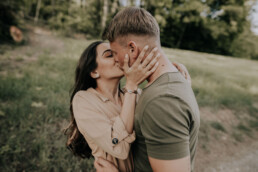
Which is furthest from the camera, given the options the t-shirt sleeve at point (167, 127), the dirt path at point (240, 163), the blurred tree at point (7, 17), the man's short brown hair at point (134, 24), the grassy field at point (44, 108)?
the blurred tree at point (7, 17)

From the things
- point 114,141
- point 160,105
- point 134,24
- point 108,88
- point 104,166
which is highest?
point 134,24

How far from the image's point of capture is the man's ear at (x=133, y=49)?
139 centimetres

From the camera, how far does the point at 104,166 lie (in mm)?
1791

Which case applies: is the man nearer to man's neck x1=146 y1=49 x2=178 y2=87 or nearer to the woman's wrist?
man's neck x1=146 y1=49 x2=178 y2=87

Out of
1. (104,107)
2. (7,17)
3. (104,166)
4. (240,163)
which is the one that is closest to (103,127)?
(104,107)

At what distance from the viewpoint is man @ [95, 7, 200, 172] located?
3.54 feet

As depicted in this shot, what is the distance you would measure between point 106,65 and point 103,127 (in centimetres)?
81

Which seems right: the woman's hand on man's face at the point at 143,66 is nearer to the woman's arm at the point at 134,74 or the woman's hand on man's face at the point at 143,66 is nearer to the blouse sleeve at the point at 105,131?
the woman's arm at the point at 134,74

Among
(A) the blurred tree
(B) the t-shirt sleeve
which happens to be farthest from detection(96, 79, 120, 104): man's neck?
(A) the blurred tree

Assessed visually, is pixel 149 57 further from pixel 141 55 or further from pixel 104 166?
pixel 104 166

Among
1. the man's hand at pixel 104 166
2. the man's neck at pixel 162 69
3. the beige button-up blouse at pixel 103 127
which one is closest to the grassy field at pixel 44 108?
the man's hand at pixel 104 166

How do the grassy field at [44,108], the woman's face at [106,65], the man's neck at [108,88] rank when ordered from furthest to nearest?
1. the grassy field at [44,108]
2. the man's neck at [108,88]
3. the woman's face at [106,65]

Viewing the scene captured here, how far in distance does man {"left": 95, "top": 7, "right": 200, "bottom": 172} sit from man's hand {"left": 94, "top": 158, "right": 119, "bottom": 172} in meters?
0.55

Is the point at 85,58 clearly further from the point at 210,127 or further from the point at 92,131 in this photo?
the point at 210,127
